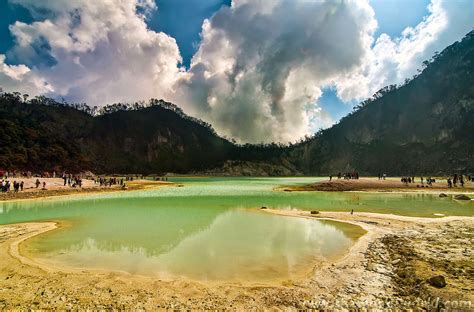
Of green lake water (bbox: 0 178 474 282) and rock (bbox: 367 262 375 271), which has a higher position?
rock (bbox: 367 262 375 271)

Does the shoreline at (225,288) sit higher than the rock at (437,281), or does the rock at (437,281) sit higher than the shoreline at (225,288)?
the rock at (437,281)

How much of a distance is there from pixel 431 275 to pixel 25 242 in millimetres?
17634

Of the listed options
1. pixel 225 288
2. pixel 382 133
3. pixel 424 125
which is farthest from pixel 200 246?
pixel 382 133

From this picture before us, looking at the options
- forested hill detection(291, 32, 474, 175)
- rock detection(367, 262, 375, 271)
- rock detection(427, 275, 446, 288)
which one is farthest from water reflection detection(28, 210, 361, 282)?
forested hill detection(291, 32, 474, 175)

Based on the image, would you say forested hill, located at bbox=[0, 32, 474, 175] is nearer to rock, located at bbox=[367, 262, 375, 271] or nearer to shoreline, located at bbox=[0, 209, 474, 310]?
shoreline, located at bbox=[0, 209, 474, 310]

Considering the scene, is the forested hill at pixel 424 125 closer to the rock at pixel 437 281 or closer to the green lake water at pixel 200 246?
the green lake water at pixel 200 246

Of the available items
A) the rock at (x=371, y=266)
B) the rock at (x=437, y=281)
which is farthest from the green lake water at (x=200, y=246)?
the rock at (x=437, y=281)

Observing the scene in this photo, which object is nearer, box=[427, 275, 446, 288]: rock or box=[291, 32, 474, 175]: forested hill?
box=[427, 275, 446, 288]: rock

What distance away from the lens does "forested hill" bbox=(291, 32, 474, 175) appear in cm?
12494

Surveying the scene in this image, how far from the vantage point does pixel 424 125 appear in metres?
142

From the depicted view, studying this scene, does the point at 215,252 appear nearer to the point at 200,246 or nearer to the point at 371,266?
the point at 200,246

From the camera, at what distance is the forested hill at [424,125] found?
125 metres

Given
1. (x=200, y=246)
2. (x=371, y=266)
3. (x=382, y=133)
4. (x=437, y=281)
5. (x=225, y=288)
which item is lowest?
(x=200, y=246)

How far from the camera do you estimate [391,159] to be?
152000 millimetres
